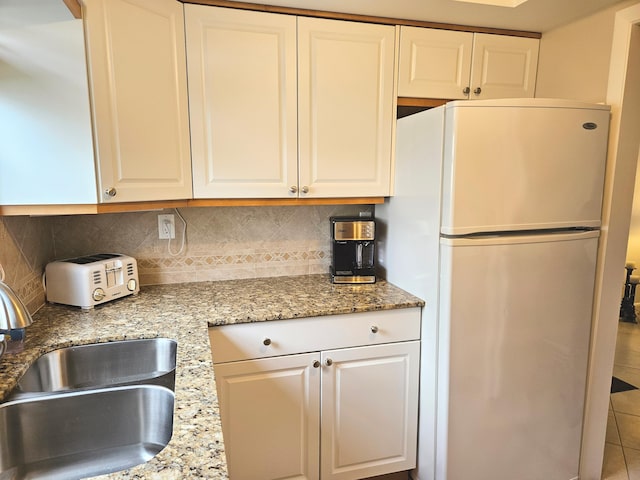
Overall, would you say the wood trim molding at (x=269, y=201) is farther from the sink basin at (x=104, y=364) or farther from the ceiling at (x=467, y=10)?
the ceiling at (x=467, y=10)

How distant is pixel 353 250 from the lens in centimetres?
197

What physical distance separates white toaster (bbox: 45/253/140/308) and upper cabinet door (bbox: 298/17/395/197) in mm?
870

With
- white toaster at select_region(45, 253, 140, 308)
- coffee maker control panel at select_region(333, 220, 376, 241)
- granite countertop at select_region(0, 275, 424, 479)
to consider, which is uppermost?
coffee maker control panel at select_region(333, 220, 376, 241)

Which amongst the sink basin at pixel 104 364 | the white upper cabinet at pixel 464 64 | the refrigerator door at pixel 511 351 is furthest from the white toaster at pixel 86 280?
the white upper cabinet at pixel 464 64

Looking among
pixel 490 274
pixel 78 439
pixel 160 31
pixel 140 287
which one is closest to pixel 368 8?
pixel 160 31

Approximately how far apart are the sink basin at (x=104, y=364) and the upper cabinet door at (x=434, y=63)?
1.48m

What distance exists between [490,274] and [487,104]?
63cm

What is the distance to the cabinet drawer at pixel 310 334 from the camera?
1.56 metres

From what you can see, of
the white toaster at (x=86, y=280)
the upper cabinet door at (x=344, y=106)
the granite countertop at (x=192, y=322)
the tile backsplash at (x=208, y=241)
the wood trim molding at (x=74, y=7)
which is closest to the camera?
the granite countertop at (x=192, y=322)

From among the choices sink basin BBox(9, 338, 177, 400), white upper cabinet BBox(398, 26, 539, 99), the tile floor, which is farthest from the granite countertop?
the tile floor

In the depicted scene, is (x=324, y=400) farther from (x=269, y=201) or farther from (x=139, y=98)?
(x=139, y=98)

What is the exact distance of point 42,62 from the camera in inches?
50.5

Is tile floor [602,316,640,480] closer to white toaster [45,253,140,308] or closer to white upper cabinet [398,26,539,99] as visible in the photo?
white upper cabinet [398,26,539,99]

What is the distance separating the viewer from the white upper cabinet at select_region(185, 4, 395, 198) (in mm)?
1640
